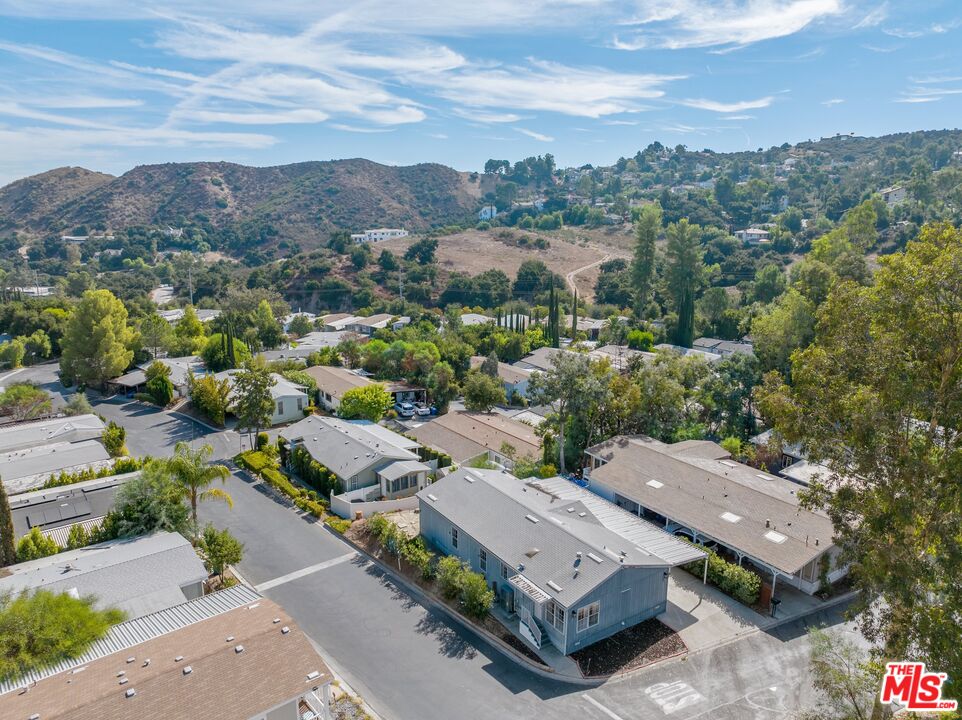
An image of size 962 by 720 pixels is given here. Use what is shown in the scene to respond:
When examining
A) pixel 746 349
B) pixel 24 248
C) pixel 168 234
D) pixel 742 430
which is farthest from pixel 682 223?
pixel 24 248

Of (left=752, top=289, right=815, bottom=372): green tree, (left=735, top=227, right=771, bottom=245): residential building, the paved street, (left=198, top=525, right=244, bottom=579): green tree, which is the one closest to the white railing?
the paved street

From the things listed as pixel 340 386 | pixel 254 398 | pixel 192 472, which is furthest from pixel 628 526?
pixel 340 386

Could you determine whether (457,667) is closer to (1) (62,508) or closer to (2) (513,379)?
(1) (62,508)

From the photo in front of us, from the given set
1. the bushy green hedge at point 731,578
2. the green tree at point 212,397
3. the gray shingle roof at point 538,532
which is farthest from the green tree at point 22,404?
the bushy green hedge at point 731,578

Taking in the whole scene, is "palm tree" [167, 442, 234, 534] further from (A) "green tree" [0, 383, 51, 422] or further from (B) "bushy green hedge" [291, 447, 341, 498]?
(A) "green tree" [0, 383, 51, 422]

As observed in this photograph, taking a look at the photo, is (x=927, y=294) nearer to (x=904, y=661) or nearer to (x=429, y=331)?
(x=904, y=661)

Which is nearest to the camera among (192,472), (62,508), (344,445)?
(192,472)
